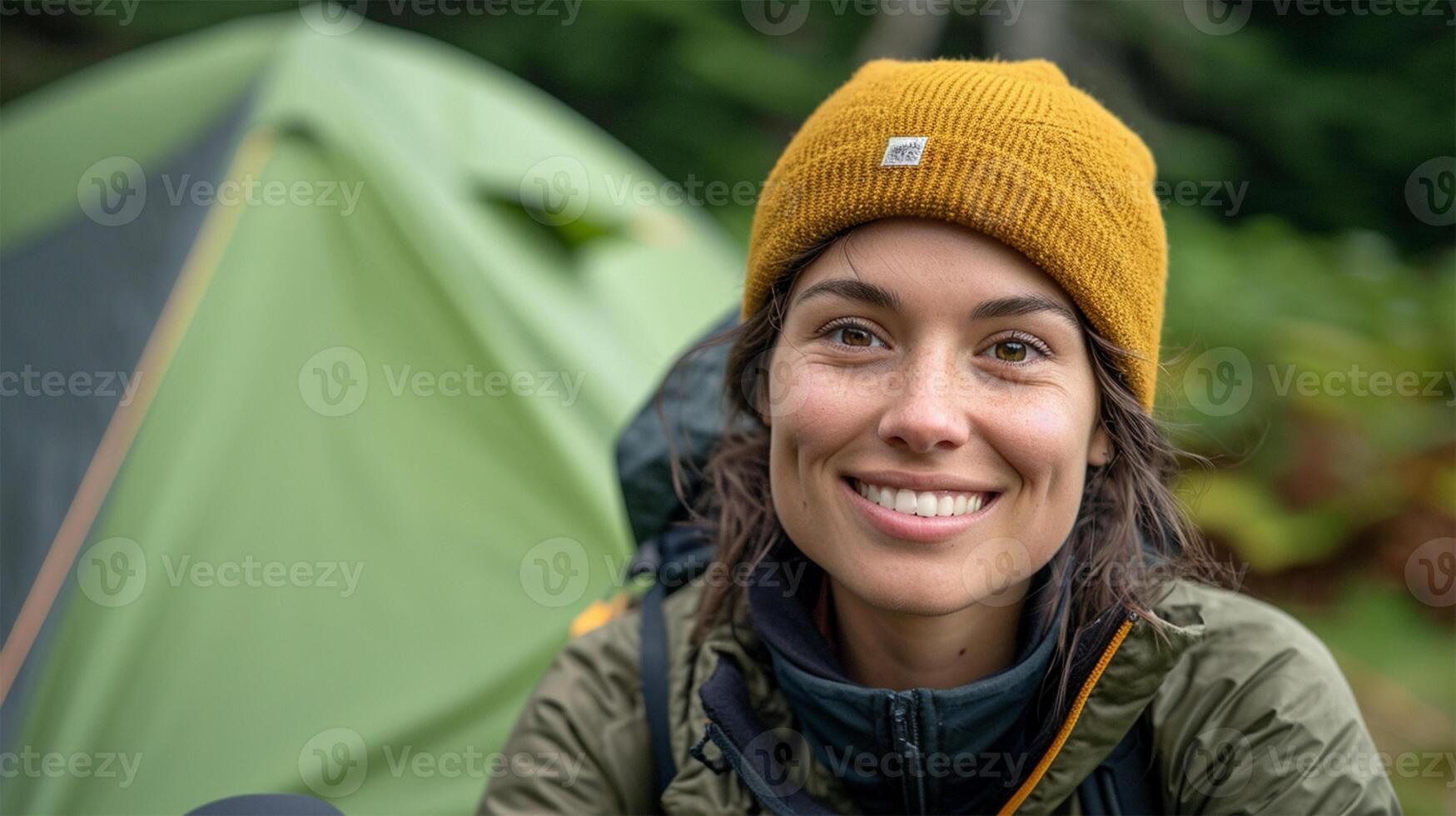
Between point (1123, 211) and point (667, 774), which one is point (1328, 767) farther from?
point (667, 774)

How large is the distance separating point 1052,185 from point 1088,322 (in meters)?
0.18

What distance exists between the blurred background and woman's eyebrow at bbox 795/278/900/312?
27.6 inches

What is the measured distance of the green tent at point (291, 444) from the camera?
2.14m

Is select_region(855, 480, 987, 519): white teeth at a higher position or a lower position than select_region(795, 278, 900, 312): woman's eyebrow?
lower

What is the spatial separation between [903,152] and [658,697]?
0.83m

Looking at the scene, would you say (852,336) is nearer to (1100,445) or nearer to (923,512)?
(923,512)

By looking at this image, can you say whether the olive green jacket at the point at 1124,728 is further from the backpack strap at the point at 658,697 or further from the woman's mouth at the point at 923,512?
the woman's mouth at the point at 923,512

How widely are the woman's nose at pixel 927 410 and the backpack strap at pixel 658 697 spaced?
53 cm

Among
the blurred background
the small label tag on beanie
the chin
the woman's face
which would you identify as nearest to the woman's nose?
the woman's face

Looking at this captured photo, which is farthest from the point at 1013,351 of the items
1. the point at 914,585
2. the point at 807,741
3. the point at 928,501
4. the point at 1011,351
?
the point at 807,741

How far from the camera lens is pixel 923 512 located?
4.94ft

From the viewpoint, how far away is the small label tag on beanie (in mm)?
1524

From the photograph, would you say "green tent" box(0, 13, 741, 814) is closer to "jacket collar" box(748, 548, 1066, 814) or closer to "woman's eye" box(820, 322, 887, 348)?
"jacket collar" box(748, 548, 1066, 814)

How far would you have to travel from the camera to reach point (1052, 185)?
152 cm
